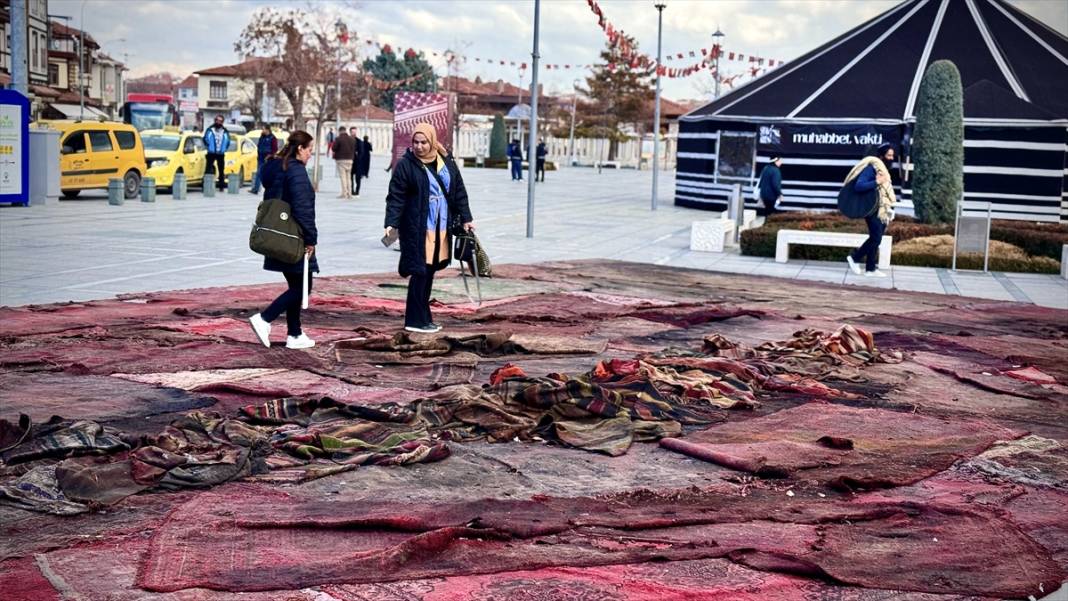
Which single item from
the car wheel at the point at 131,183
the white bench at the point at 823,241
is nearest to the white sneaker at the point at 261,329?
the white bench at the point at 823,241

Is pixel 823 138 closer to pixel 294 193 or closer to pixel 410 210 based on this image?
pixel 410 210

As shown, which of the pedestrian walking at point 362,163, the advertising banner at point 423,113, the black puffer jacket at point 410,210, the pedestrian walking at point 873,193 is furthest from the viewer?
the pedestrian walking at point 362,163

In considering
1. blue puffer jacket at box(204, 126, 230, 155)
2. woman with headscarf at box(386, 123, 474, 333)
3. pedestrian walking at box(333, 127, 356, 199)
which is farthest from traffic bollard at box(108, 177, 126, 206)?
woman with headscarf at box(386, 123, 474, 333)

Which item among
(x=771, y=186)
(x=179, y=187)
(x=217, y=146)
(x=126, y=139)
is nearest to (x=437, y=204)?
(x=771, y=186)

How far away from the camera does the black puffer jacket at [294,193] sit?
968 cm

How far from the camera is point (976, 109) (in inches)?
1136

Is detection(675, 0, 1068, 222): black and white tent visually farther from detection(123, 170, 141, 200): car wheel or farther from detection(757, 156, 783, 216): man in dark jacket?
detection(123, 170, 141, 200): car wheel

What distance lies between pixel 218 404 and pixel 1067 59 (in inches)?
1146

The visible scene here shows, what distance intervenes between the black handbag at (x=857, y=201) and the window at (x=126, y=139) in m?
17.7

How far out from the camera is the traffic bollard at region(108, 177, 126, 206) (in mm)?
26125

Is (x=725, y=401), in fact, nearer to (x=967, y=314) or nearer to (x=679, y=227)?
(x=967, y=314)

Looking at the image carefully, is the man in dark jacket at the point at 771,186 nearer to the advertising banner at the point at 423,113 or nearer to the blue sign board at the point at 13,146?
the advertising banner at the point at 423,113

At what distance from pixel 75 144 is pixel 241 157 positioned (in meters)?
7.35

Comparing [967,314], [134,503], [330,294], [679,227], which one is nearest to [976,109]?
[679,227]
